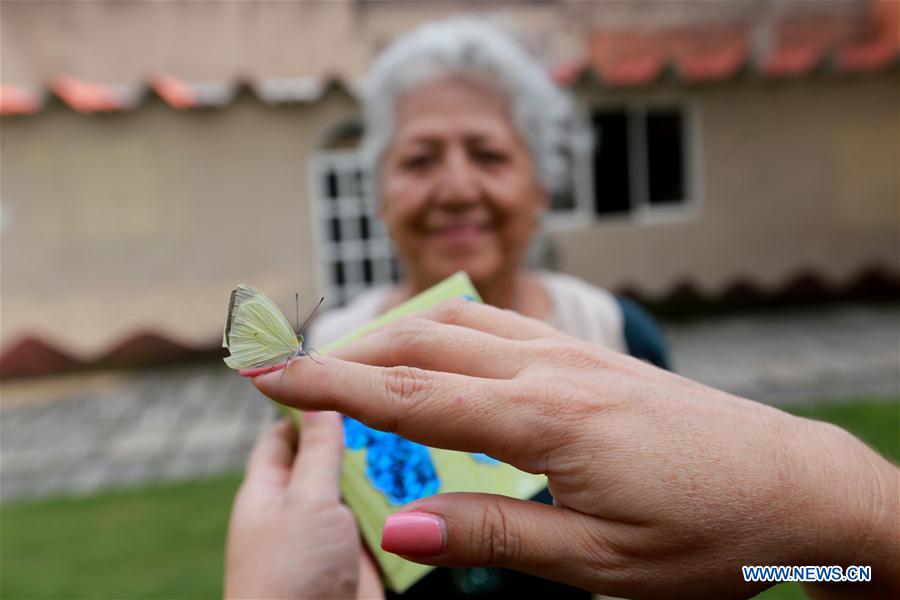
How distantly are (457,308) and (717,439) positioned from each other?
1.15 ft

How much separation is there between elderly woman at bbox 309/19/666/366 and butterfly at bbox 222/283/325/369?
41.8 inches

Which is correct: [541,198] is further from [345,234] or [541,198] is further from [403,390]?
[345,234]

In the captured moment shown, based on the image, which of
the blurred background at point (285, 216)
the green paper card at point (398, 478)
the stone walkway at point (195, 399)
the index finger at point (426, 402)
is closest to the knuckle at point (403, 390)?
the index finger at point (426, 402)

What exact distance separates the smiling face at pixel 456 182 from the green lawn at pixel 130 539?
2.01 m

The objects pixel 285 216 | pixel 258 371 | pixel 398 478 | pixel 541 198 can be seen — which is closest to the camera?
pixel 258 371

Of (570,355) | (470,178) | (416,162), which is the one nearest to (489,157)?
(470,178)

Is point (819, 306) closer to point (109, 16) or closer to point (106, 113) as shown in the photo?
point (106, 113)

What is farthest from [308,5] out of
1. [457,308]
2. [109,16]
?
[457,308]

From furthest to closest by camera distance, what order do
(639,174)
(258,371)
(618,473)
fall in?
(639,174) → (258,371) → (618,473)

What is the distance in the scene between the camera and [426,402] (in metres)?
0.70

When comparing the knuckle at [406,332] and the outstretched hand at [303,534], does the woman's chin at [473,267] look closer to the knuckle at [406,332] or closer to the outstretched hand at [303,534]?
the outstretched hand at [303,534]

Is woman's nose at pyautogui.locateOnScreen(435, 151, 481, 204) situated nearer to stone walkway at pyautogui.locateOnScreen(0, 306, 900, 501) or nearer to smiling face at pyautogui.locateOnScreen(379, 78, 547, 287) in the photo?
smiling face at pyautogui.locateOnScreen(379, 78, 547, 287)

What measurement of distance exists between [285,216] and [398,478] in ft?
21.8

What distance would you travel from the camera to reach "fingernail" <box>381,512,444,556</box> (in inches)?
28.1
